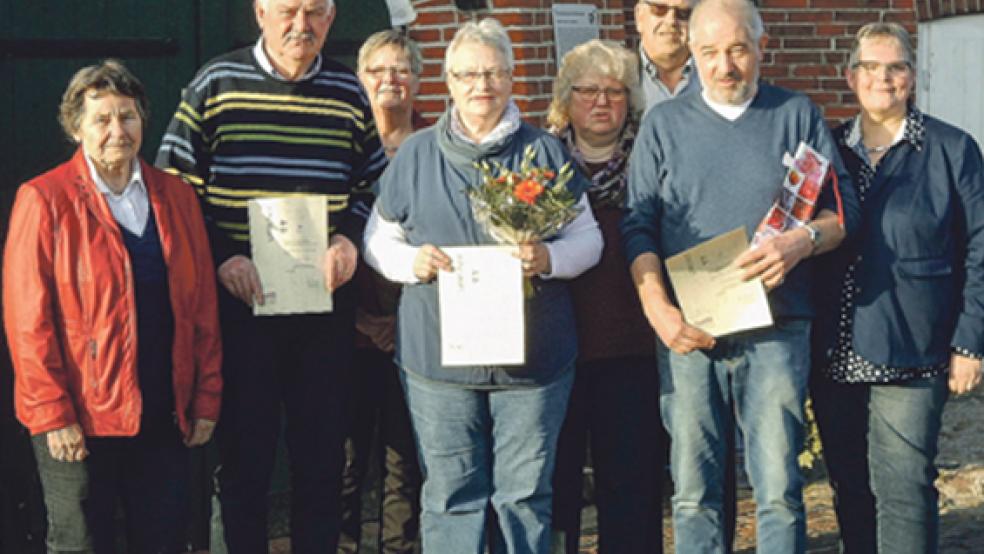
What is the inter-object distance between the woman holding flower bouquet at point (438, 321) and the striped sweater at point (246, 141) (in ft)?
0.97

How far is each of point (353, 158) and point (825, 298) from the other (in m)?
1.71

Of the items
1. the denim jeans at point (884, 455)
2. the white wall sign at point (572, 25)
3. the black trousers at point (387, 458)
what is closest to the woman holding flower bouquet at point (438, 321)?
the black trousers at point (387, 458)

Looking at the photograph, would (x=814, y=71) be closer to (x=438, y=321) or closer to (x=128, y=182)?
(x=438, y=321)

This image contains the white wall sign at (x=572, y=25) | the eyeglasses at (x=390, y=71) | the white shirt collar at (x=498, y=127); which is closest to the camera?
the white shirt collar at (x=498, y=127)

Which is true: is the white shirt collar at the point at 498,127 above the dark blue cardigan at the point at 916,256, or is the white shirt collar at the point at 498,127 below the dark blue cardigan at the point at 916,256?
above

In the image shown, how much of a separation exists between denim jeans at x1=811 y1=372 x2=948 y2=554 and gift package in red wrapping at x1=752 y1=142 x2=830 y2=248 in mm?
711

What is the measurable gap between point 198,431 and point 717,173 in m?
1.89

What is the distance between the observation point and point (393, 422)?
6133 millimetres

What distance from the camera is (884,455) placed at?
5758 millimetres

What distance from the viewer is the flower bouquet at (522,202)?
511 centimetres

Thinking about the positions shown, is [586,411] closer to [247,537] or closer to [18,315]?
[247,537]

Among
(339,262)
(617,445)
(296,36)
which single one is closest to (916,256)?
(617,445)

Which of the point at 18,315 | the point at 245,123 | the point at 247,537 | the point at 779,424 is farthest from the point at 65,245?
the point at 779,424

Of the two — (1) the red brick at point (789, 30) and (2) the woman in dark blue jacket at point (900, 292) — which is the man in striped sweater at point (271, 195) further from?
(1) the red brick at point (789, 30)
